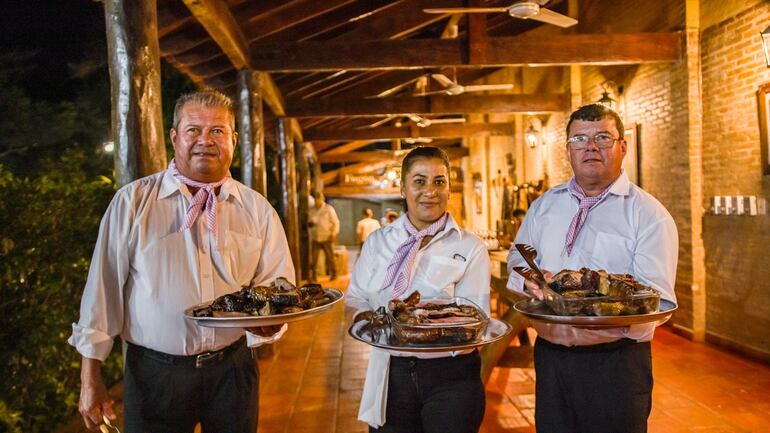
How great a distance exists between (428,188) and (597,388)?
1072 millimetres

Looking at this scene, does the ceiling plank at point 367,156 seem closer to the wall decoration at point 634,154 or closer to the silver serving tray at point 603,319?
the wall decoration at point 634,154

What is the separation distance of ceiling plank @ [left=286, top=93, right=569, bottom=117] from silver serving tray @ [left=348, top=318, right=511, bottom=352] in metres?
8.65

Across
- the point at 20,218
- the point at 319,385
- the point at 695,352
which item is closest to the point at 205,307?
the point at 20,218

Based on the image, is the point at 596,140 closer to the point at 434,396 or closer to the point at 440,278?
the point at 440,278

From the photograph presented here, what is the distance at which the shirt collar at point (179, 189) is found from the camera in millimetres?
2213

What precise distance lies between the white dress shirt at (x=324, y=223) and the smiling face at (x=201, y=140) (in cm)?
1112

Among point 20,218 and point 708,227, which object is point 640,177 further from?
point 20,218

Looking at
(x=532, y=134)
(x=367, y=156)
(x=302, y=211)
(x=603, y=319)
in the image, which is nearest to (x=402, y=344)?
(x=603, y=319)

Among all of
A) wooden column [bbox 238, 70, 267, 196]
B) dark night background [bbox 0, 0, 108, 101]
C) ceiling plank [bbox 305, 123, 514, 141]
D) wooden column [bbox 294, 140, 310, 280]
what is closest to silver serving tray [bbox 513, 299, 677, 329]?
wooden column [bbox 238, 70, 267, 196]

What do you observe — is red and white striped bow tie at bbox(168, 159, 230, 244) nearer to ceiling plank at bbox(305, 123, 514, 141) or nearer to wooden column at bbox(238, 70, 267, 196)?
wooden column at bbox(238, 70, 267, 196)

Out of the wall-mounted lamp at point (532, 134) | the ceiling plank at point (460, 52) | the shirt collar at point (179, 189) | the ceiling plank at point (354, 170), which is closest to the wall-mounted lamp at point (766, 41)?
the ceiling plank at point (460, 52)

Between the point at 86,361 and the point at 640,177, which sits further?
the point at 640,177

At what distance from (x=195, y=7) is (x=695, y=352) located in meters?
6.21

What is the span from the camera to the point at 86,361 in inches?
80.7
